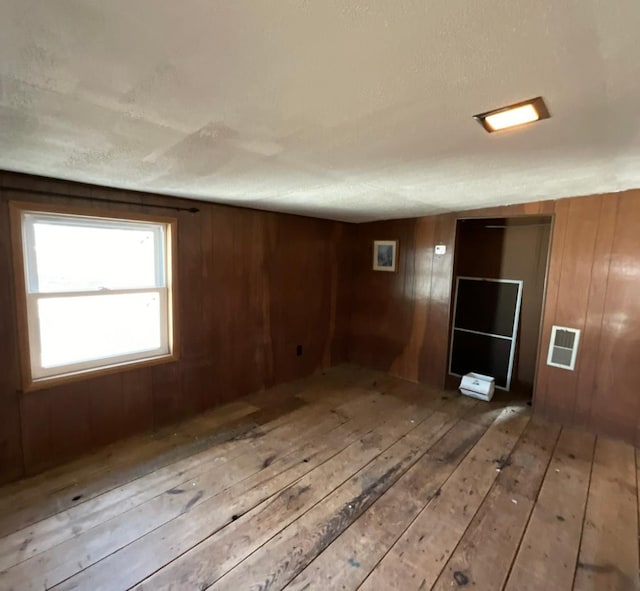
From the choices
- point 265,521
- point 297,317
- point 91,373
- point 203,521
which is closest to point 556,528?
point 265,521

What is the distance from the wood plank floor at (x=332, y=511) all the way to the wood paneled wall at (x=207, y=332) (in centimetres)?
24

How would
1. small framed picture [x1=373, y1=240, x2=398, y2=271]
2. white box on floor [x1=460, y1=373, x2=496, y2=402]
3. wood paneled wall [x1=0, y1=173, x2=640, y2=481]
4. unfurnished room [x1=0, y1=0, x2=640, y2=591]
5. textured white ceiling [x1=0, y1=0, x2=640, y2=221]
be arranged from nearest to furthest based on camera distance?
1. textured white ceiling [x1=0, y1=0, x2=640, y2=221]
2. unfurnished room [x1=0, y1=0, x2=640, y2=591]
3. wood paneled wall [x1=0, y1=173, x2=640, y2=481]
4. white box on floor [x1=460, y1=373, x2=496, y2=402]
5. small framed picture [x1=373, y1=240, x2=398, y2=271]

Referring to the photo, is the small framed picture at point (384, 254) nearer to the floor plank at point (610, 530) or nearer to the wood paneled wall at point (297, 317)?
the wood paneled wall at point (297, 317)

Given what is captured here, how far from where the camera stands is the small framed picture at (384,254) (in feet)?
13.8

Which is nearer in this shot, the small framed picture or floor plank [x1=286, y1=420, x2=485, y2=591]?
floor plank [x1=286, y1=420, x2=485, y2=591]

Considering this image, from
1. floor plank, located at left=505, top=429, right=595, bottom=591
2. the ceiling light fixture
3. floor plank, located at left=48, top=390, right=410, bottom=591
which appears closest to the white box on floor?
floor plank, located at left=505, top=429, right=595, bottom=591

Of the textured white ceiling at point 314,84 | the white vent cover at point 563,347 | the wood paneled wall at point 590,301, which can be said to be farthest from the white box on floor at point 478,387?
the textured white ceiling at point 314,84

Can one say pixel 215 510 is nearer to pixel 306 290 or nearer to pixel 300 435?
pixel 300 435

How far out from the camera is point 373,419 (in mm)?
→ 3137

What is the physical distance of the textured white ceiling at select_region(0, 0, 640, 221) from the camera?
0.73 m

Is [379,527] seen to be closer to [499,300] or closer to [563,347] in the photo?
[563,347]

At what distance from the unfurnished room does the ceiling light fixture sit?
0.06ft

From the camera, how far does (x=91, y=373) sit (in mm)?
2494

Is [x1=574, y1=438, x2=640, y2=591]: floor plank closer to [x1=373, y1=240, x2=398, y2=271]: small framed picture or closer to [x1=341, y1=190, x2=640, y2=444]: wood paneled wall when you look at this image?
[x1=341, y1=190, x2=640, y2=444]: wood paneled wall
